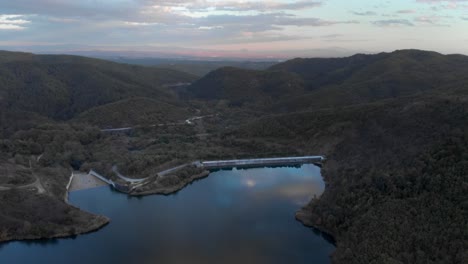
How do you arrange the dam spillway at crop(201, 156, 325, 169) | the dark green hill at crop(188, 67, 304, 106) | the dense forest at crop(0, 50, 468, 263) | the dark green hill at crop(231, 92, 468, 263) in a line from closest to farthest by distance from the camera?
the dark green hill at crop(231, 92, 468, 263) → the dense forest at crop(0, 50, 468, 263) → the dam spillway at crop(201, 156, 325, 169) → the dark green hill at crop(188, 67, 304, 106)

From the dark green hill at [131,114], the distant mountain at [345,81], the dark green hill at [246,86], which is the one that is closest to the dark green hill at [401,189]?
the distant mountain at [345,81]

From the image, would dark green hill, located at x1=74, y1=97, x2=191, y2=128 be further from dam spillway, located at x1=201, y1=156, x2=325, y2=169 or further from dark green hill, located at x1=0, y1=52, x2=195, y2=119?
dam spillway, located at x1=201, y1=156, x2=325, y2=169

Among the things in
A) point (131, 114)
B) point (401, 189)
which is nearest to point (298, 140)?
point (401, 189)

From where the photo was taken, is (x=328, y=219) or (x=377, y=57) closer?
(x=328, y=219)

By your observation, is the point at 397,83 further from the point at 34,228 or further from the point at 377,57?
the point at 34,228

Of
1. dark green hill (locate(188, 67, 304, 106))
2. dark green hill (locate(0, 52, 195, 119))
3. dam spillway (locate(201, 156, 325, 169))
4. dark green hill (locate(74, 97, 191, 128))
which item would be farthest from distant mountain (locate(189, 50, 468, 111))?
dam spillway (locate(201, 156, 325, 169))

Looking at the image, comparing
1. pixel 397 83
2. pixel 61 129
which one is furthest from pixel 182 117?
pixel 397 83
